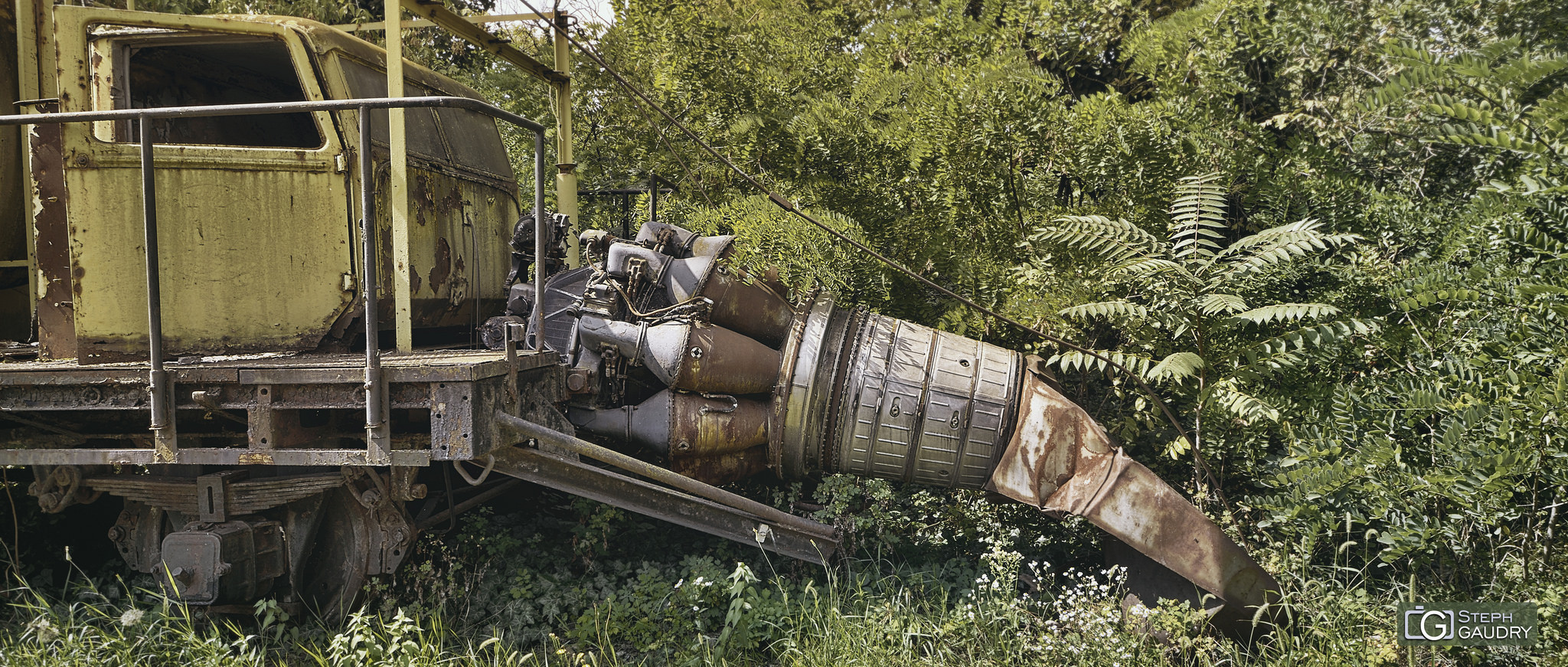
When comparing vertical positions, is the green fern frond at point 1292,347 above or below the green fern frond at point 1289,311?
below

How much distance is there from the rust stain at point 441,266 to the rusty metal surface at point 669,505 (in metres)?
1.33

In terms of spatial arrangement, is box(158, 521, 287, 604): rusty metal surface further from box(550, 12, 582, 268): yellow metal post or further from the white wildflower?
box(550, 12, 582, 268): yellow metal post

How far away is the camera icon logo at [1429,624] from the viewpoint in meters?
3.59

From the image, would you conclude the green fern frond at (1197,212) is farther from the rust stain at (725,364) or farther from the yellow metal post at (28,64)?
the yellow metal post at (28,64)

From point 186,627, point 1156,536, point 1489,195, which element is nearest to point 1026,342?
point 1156,536

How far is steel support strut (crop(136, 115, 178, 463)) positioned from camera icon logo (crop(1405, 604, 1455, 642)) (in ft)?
16.6

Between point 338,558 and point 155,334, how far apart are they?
1.29 meters

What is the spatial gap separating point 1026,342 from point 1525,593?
246 cm

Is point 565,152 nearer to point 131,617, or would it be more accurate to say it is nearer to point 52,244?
point 52,244

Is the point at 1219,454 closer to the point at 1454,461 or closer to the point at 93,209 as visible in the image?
the point at 1454,461

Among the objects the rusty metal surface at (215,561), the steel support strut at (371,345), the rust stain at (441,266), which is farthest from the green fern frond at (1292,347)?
the rusty metal surface at (215,561)

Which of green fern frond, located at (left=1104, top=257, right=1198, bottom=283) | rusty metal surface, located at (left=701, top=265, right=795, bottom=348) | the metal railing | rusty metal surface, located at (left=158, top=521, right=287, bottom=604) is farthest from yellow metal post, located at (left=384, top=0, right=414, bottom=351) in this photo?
green fern frond, located at (left=1104, top=257, right=1198, bottom=283)

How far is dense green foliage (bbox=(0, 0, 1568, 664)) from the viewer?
3615 millimetres

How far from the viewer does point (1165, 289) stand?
433cm
